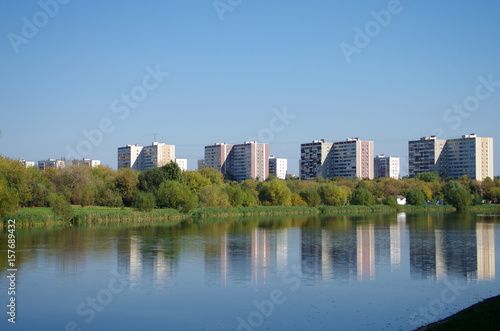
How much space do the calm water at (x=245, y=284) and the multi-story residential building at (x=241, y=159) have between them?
126 metres

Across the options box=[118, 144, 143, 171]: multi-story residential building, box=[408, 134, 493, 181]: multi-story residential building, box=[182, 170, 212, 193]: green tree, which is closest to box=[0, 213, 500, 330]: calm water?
box=[182, 170, 212, 193]: green tree

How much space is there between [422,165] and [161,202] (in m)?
103

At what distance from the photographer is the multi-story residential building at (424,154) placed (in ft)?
470

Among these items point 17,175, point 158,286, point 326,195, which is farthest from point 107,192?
point 158,286

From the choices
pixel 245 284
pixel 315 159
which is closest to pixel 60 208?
pixel 245 284

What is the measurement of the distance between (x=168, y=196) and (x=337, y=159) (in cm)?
9420

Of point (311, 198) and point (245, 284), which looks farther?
point (311, 198)

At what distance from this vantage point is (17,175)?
53.9 meters

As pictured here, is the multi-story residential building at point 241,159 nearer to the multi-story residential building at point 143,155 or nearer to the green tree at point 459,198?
the multi-story residential building at point 143,155

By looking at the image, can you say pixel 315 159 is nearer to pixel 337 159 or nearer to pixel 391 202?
pixel 337 159

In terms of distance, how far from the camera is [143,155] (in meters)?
163

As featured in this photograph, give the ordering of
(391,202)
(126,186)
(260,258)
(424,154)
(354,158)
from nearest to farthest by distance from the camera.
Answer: (260,258)
(126,186)
(391,202)
(424,154)
(354,158)

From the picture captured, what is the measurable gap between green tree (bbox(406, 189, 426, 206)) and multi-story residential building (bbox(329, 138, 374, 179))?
45.8 metres

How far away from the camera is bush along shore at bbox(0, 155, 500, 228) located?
52.8 metres
